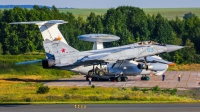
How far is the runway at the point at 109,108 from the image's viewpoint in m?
46.6

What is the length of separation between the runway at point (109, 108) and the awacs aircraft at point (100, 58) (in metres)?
23.9

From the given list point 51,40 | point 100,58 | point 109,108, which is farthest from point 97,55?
point 109,108

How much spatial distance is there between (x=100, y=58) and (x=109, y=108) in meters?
27.4

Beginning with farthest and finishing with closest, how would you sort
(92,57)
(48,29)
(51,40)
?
(92,57)
(51,40)
(48,29)

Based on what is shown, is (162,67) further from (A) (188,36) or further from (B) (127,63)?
(A) (188,36)

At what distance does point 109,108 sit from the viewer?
4781cm

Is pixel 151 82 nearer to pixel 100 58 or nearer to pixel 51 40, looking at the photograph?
pixel 100 58

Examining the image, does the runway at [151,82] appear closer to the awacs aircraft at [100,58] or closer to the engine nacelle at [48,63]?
the awacs aircraft at [100,58]

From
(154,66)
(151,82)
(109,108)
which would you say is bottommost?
(151,82)

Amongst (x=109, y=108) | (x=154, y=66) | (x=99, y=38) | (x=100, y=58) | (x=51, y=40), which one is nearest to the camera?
(x=109, y=108)

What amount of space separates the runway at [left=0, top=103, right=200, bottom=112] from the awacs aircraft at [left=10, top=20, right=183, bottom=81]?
78.4ft

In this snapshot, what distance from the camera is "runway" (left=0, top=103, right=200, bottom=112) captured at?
153 ft

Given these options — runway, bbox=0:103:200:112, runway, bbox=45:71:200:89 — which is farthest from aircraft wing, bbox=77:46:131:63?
runway, bbox=0:103:200:112

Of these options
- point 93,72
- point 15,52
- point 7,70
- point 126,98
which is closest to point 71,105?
point 126,98
